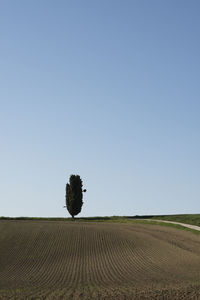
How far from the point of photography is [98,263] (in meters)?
33.1

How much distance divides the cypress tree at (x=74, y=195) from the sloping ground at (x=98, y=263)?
27.7m

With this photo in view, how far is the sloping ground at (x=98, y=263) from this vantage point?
2159 centimetres

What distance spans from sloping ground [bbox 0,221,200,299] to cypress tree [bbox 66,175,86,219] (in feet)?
91.0

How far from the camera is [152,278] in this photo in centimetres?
2562

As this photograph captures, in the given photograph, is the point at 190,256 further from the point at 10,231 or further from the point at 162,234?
the point at 10,231

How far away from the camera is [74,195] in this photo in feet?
273

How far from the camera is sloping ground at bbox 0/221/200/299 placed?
21594 mm

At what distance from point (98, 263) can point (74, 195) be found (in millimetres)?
50293

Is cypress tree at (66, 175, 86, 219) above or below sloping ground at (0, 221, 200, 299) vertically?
above

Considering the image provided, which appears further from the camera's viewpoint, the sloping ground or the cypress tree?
the cypress tree

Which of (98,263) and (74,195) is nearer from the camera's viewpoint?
(98,263)

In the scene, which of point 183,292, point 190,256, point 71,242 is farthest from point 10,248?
point 183,292

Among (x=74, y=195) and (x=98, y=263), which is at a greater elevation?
(x=74, y=195)

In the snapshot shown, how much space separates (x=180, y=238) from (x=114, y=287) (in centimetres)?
2236
